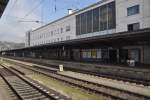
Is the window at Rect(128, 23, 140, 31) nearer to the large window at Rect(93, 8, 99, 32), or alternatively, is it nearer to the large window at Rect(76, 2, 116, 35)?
the large window at Rect(76, 2, 116, 35)

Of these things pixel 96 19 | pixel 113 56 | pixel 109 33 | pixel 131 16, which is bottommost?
pixel 113 56

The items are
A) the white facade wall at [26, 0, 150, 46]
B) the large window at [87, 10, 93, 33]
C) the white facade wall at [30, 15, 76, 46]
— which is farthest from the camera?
the white facade wall at [30, 15, 76, 46]

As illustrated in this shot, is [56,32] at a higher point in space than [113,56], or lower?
higher

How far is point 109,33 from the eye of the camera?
5581cm

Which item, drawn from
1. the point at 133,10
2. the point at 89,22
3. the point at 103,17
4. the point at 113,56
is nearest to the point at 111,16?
the point at 103,17

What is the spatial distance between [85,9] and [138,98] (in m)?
54.5

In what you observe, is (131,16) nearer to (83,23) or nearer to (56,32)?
(83,23)

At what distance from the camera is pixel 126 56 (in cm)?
4316

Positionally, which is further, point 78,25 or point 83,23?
point 78,25

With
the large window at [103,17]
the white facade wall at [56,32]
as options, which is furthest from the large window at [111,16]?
the white facade wall at [56,32]

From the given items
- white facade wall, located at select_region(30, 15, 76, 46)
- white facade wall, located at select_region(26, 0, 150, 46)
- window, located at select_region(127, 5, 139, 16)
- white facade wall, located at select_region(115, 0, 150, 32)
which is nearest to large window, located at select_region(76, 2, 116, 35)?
white facade wall, located at select_region(26, 0, 150, 46)

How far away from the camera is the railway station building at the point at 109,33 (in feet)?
115

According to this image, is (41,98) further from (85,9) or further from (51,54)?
(51,54)

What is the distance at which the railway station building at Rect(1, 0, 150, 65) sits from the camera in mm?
35031
